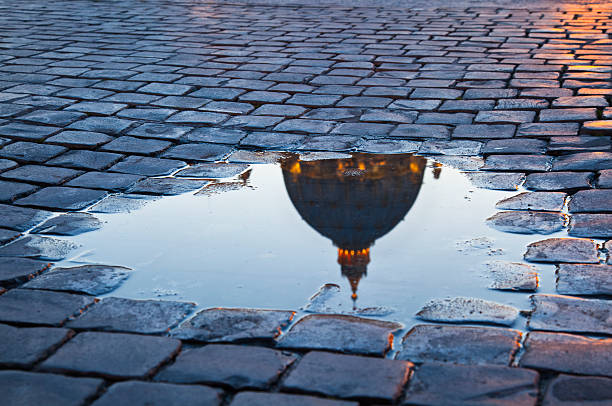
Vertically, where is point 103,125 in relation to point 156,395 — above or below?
below

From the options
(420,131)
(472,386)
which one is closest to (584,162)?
(420,131)

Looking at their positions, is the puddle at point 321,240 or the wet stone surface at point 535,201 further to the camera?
the wet stone surface at point 535,201

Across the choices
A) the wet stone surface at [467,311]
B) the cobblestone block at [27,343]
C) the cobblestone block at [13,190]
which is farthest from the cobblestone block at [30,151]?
the wet stone surface at [467,311]

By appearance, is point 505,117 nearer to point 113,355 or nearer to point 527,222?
point 527,222

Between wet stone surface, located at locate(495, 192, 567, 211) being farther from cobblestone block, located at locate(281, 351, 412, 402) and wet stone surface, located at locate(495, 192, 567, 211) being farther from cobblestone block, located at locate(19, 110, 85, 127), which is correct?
cobblestone block, located at locate(19, 110, 85, 127)

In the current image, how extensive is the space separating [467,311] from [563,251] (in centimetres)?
74

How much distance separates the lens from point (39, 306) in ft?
9.70

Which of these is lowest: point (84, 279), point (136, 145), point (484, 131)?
point (484, 131)

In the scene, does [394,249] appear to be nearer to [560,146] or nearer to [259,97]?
[560,146]

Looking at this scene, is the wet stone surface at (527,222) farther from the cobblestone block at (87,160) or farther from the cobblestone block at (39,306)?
the cobblestone block at (87,160)

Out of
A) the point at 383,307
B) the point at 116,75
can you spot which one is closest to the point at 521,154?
the point at 383,307

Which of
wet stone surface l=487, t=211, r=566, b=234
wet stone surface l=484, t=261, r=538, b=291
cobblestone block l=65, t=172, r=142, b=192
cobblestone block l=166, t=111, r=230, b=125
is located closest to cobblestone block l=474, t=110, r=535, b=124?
wet stone surface l=487, t=211, r=566, b=234

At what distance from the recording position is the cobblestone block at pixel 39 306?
9.36 feet

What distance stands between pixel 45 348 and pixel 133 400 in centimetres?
51
